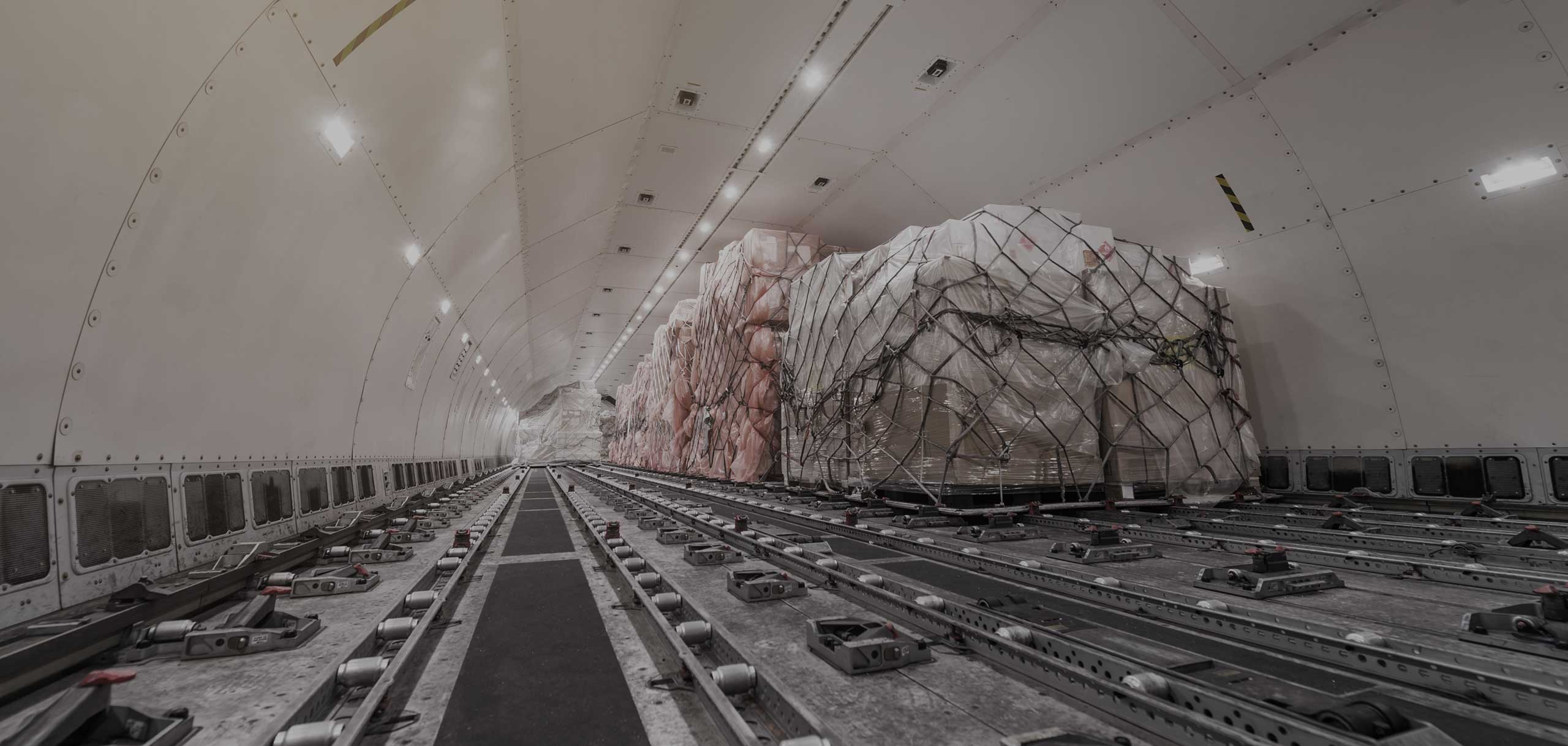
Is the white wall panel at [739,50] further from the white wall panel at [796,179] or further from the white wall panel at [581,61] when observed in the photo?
the white wall panel at [796,179]

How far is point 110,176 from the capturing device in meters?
2.62

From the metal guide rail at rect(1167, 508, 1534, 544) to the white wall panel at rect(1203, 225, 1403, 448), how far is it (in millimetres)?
1509

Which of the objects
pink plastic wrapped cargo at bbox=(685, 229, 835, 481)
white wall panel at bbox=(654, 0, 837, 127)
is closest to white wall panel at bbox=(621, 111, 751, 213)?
white wall panel at bbox=(654, 0, 837, 127)

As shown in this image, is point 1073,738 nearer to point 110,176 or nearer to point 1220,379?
point 110,176

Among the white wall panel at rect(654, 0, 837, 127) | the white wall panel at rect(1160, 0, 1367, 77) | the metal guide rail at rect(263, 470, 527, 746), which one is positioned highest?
the white wall panel at rect(654, 0, 837, 127)

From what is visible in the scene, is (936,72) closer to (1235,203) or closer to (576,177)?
(1235,203)

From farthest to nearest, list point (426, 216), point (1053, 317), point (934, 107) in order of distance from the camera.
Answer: point (934, 107), point (1053, 317), point (426, 216)

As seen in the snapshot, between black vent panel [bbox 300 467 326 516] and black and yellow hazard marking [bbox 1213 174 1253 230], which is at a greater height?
black and yellow hazard marking [bbox 1213 174 1253 230]

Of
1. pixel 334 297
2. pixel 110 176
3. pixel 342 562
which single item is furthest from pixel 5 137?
pixel 342 562

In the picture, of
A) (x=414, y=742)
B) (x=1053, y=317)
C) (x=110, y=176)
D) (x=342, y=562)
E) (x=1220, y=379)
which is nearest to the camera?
(x=414, y=742)

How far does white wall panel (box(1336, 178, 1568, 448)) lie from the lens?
5.11 metres

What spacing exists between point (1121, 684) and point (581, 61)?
20.7 ft

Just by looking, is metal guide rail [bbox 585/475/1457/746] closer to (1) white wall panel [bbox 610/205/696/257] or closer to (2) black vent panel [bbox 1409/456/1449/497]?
(2) black vent panel [bbox 1409/456/1449/497]

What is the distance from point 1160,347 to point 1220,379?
89cm
